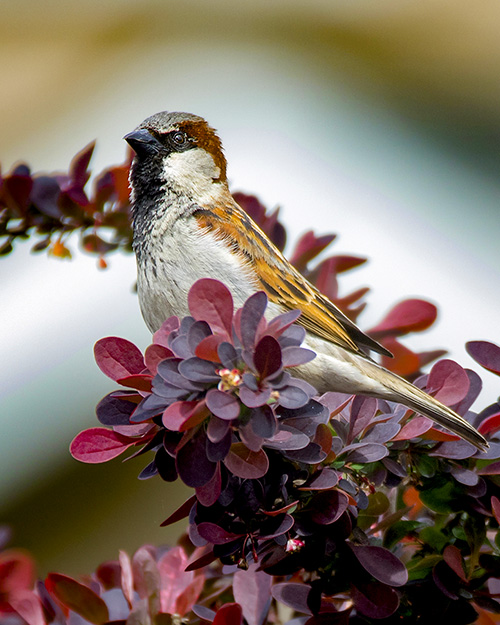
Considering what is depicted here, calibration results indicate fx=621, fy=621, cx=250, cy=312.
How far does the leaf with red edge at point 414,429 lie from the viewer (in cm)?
74

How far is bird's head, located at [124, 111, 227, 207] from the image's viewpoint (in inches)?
60.9

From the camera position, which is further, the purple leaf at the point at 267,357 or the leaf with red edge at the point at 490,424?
the leaf with red edge at the point at 490,424

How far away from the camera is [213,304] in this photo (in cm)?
69

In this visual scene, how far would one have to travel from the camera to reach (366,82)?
6.09 m

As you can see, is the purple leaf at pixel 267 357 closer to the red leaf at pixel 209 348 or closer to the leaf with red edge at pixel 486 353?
the red leaf at pixel 209 348

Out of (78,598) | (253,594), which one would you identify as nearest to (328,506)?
(253,594)

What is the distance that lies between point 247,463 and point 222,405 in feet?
0.29

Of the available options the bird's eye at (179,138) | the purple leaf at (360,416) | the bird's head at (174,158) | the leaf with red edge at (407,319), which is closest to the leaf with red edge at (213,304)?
the purple leaf at (360,416)

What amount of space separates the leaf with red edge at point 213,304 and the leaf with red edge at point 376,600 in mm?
339

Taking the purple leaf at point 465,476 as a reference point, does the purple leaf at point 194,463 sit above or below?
above

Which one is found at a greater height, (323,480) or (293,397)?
(293,397)

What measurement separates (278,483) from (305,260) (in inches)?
32.0

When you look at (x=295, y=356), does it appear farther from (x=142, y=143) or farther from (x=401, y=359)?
(x=142, y=143)

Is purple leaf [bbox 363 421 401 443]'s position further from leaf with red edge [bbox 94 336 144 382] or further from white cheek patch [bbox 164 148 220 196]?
white cheek patch [bbox 164 148 220 196]
